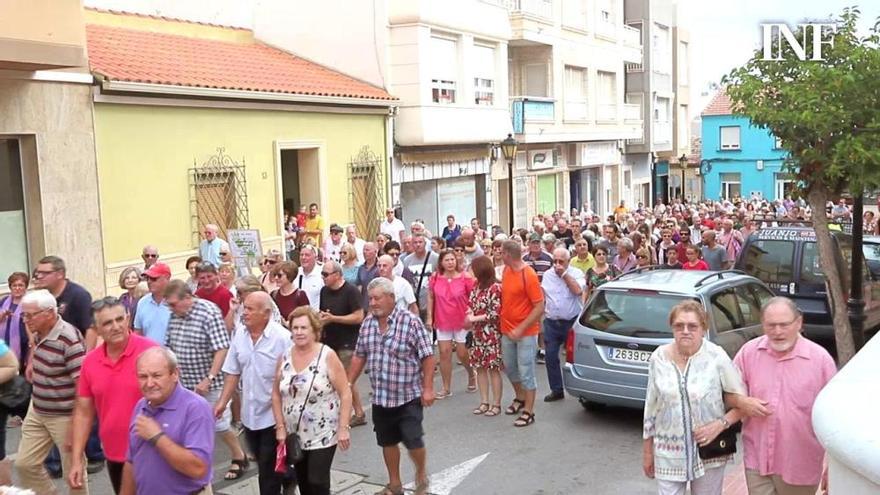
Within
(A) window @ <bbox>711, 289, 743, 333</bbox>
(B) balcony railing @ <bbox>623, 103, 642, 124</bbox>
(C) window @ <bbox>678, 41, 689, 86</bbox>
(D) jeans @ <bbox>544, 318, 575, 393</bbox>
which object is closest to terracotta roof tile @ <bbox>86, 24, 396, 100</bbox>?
(D) jeans @ <bbox>544, 318, 575, 393</bbox>

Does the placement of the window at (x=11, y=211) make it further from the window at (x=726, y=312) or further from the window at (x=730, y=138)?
the window at (x=730, y=138)

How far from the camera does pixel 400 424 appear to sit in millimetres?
6582

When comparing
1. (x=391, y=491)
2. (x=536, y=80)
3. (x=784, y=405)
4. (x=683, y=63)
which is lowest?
(x=391, y=491)

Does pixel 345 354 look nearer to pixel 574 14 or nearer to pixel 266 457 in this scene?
pixel 266 457

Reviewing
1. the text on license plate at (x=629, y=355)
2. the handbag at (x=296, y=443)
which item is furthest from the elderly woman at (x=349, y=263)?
the handbag at (x=296, y=443)

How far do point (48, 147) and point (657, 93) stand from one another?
1210 inches

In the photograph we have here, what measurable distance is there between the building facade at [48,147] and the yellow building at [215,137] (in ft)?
1.11

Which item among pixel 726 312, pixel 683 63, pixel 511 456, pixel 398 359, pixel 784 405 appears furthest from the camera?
pixel 683 63

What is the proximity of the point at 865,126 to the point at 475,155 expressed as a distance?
15.5 m

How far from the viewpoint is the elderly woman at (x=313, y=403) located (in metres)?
5.70

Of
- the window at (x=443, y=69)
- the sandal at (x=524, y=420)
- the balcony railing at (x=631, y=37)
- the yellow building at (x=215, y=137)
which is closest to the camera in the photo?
the sandal at (x=524, y=420)

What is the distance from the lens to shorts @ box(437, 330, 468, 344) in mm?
9875

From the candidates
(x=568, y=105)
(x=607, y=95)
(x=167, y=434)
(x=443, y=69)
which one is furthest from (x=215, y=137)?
(x=607, y=95)

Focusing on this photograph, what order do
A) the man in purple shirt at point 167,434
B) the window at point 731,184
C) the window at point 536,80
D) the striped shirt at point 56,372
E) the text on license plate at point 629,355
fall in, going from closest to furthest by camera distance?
the man in purple shirt at point 167,434 < the striped shirt at point 56,372 < the text on license plate at point 629,355 < the window at point 536,80 < the window at point 731,184
